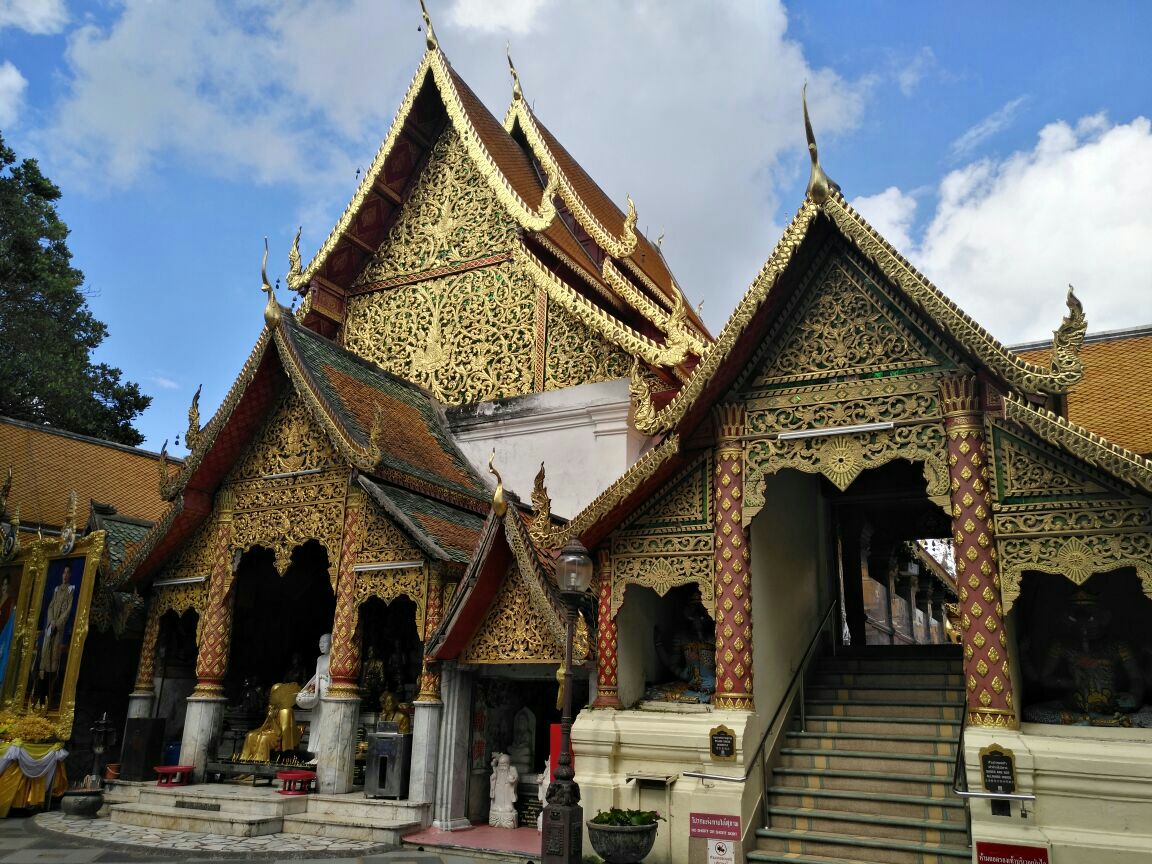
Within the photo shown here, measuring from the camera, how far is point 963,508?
233 inches

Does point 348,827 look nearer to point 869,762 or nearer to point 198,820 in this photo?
point 198,820

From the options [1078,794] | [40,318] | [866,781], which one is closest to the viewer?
[1078,794]

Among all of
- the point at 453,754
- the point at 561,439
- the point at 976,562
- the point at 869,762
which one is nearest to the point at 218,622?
the point at 453,754

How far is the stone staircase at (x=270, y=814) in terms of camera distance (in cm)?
762

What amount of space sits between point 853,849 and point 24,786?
8.04 meters

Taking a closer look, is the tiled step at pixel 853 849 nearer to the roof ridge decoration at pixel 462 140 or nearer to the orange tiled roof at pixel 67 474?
the roof ridge decoration at pixel 462 140

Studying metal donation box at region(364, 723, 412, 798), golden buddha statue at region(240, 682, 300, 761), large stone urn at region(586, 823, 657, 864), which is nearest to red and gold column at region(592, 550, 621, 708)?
large stone urn at region(586, 823, 657, 864)

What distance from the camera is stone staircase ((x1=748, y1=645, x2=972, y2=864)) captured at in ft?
19.4

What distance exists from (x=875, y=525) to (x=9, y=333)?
1692 centimetres

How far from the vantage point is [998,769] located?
5430mm

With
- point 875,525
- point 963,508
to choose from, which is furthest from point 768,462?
point 875,525

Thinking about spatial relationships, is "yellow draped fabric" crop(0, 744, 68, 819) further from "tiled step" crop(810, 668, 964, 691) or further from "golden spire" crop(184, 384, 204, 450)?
"tiled step" crop(810, 668, 964, 691)

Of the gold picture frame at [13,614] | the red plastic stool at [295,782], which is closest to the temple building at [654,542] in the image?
the red plastic stool at [295,782]

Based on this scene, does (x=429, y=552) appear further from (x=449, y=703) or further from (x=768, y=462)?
(x=768, y=462)
